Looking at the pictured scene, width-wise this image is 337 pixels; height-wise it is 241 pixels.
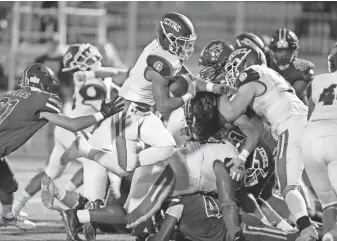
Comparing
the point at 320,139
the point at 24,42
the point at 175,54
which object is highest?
the point at 175,54

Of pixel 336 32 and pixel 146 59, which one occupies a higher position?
pixel 146 59

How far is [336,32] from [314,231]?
895cm

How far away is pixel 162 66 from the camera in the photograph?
582 cm

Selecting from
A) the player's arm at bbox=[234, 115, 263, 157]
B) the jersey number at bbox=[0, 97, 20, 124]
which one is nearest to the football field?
the jersey number at bbox=[0, 97, 20, 124]

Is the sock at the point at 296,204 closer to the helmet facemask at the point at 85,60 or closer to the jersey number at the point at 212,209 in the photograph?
the jersey number at the point at 212,209

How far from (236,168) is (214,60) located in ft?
4.73

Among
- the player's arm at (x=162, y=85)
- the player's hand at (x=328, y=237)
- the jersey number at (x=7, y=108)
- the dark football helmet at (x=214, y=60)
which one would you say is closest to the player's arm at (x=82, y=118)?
the jersey number at (x=7, y=108)

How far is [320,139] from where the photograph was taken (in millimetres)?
5355

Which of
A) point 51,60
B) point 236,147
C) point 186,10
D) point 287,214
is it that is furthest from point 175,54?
point 186,10

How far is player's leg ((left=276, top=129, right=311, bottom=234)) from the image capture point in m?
5.60

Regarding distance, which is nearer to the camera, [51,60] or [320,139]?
[320,139]

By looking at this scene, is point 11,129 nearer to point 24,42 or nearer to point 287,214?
point 287,214

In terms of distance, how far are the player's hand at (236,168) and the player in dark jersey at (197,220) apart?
0.25m

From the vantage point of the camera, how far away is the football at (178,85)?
5871 mm
